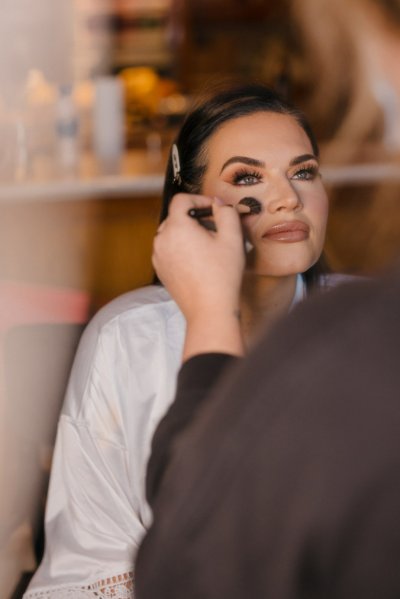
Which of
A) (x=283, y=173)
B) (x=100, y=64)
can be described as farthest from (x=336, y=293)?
(x=100, y=64)

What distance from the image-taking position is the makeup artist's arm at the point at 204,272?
0.83 meters

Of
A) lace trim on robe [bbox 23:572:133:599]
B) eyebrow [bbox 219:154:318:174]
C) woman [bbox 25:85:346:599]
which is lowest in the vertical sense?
lace trim on robe [bbox 23:572:133:599]

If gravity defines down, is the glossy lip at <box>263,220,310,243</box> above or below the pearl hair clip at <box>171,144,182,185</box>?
below

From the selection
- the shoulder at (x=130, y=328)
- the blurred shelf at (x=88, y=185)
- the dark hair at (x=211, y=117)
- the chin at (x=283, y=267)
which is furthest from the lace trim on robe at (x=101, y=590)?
the blurred shelf at (x=88, y=185)

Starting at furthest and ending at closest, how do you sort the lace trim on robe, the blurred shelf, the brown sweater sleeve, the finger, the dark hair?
the blurred shelf
the dark hair
the lace trim on robe
the finger
the brown sweater sleeve

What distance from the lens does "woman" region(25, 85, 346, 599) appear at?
1.34 meters

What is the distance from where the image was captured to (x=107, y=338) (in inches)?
56.4

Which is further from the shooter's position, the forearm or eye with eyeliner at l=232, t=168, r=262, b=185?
eye with eyeliner at l=232, t=168, r=262, b=185

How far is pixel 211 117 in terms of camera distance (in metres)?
1.43

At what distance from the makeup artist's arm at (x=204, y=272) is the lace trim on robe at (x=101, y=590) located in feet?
1.76

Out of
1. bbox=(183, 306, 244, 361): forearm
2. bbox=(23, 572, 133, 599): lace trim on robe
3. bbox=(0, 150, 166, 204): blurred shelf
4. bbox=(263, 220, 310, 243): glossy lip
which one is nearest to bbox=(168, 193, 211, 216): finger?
bbox=(183, 306, 244, 361): forearm

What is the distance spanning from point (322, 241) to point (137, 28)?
4.59 meters

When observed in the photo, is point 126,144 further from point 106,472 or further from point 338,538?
point 338,538

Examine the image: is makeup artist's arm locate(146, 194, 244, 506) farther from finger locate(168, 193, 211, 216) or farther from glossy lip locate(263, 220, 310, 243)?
glossy lip locate(263, 220, 310, 243)
